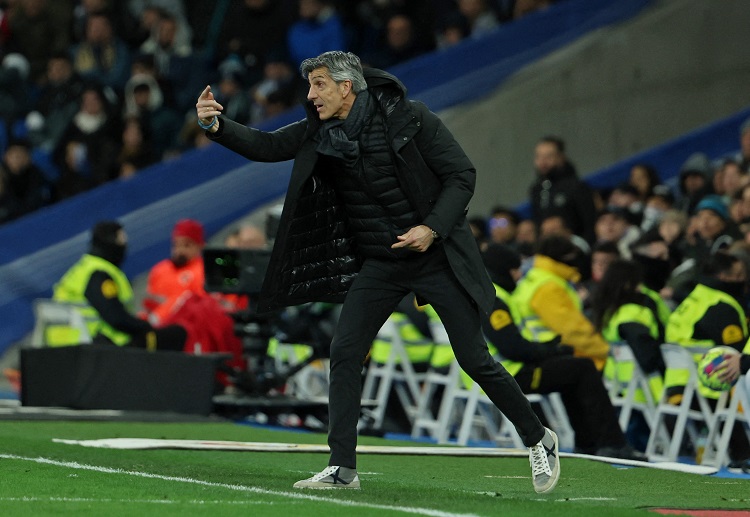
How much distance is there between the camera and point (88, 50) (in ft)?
74.9

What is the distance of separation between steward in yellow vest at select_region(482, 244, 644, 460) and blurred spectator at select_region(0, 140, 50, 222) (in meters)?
9.87

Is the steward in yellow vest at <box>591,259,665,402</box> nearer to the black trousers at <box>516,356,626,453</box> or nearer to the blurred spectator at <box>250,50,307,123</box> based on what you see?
the black trousers at <box>516,356,626,453</box>

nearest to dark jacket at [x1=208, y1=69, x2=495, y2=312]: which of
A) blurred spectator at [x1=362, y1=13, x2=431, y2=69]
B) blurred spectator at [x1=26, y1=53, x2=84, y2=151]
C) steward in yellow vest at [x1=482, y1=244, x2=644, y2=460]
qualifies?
steward in yellow vest at [x1=482, y1=244, x2=644, y2=460]

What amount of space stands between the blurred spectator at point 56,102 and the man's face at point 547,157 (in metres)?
6.85

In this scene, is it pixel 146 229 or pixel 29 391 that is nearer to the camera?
pixel 29 391

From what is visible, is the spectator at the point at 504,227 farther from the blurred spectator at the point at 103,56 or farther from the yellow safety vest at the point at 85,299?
the blurred spectator at the point at 103,56

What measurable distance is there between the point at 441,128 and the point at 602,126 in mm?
11638

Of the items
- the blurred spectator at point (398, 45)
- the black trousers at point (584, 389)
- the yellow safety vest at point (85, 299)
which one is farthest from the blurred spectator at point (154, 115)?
the black trousers at point (584, 389)

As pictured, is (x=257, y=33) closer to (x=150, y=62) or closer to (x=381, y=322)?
(x=150, y=62)

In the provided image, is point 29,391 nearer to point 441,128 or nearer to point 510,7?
point 441,128

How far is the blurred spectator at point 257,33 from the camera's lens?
22.0m

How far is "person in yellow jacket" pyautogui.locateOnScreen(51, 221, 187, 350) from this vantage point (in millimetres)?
15258

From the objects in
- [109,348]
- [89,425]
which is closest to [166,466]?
[89,425]

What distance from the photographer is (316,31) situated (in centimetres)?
2116
